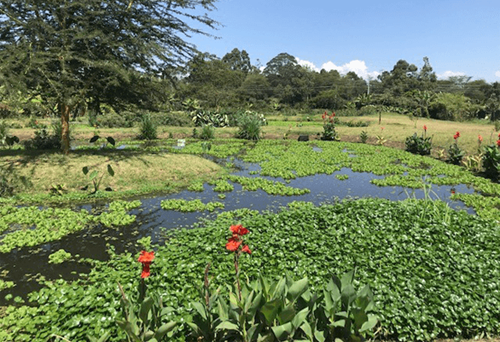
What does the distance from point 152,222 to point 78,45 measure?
9.07 m

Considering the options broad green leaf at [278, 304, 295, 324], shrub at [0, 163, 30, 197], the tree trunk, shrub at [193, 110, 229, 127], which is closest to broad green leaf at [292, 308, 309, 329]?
broad green leaf at [278, 304, 295, 324]

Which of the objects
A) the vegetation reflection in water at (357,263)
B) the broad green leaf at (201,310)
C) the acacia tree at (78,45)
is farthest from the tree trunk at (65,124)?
the broad green leaf at (201,310)

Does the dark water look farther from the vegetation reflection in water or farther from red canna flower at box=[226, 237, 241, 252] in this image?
red canna flower at box=[226, 237, 241, 252]

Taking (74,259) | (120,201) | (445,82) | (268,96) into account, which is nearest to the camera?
(74,259)

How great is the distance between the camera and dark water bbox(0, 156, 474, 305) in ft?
19.0

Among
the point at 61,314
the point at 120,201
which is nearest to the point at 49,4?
the point at 120,201

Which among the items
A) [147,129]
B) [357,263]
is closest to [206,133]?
[147,129]

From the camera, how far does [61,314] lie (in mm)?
4320

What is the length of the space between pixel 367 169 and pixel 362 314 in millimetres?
13147

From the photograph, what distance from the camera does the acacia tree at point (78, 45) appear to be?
1088 cm

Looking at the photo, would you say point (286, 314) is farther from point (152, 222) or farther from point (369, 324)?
point (152, 222)

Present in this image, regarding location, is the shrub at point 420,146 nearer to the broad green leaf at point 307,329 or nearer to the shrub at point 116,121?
the broad green leaf at point 307,329

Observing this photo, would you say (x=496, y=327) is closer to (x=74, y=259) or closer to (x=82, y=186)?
(x=74, y=259)

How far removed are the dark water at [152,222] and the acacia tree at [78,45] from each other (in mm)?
5420
